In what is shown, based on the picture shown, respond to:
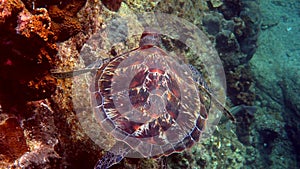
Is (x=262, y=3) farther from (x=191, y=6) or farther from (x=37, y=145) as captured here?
(x=37, y=145)

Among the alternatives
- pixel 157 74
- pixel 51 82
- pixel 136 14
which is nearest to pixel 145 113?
pixel 157 74

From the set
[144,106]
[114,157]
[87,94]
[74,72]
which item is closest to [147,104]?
[144,106]

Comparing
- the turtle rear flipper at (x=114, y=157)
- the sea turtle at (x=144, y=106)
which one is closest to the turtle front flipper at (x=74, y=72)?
the sea turtle at (x=144, y=106)

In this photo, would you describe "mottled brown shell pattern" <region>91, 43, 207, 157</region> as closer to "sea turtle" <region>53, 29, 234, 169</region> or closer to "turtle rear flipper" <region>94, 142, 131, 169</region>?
"sea turtle" <region>53, 29, 234, 169</region>

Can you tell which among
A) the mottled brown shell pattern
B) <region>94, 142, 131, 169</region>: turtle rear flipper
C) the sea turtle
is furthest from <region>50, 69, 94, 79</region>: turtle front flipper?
<region>94, 142, 131, 169</region>: turtle rear flipper

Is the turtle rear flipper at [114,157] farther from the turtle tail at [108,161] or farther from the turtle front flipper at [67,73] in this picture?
the turtle front flipper at [67,73]

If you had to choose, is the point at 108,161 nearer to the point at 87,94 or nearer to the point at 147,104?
the point at 147,104
